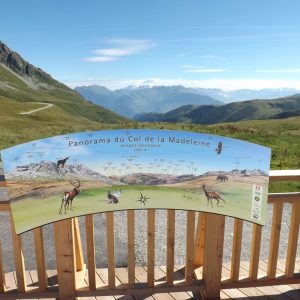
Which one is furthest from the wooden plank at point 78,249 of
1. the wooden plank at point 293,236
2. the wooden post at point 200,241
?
the wooden plank at point 293,236

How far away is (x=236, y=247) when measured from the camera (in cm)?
390

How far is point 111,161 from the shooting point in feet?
10.9

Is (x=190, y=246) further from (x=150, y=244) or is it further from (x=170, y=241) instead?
(x=150, y=244)

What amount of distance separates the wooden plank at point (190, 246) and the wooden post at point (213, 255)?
0.14 m

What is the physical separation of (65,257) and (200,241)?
4.98ft

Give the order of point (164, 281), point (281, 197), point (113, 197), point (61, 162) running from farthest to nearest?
point (164, 281) < point (281, 197) < point (113, 197) < point (61, 162)

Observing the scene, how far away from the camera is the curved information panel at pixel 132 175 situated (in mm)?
3275

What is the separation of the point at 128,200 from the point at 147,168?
351mm

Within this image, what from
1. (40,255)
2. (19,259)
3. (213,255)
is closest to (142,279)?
(213,255)

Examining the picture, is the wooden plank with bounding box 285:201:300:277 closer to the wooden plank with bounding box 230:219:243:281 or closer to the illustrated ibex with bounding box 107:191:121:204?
the wooden plank with bounding box 230:219:243:281

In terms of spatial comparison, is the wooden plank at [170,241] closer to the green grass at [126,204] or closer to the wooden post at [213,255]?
the green grass at [126,204]

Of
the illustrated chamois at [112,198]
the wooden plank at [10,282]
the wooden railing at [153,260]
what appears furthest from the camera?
the wooden plank at [10,282]

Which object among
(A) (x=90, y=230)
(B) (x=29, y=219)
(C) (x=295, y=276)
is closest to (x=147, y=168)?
(A) (x=90, y=230)

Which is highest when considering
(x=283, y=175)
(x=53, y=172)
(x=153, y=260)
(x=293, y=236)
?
(x=53, y=172)
